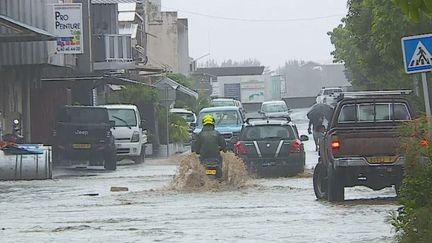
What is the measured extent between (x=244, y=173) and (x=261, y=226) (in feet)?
28.3

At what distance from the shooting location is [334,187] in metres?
19.3

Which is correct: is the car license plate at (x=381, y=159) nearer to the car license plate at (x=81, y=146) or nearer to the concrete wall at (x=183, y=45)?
the car license plate at (x=81, y=146)

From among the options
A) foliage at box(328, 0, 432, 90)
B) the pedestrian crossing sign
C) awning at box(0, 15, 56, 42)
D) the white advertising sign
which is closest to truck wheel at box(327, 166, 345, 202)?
foliage at box(328, 0, 432, 90)

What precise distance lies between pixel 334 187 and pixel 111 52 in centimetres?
3160

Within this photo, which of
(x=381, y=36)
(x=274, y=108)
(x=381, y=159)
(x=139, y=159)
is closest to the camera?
(x=381, y=159)

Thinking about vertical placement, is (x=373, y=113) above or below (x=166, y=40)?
below

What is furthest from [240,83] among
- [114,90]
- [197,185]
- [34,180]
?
[197,185]

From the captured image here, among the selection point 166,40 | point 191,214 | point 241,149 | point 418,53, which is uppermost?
point 166,40

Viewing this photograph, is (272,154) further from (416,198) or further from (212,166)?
(416,198)

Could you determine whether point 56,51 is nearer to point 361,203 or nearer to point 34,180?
point 34,180

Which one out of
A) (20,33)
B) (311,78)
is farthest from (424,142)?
(311,78)

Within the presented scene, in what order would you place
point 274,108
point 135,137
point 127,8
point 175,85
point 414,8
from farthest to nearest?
point 127,8 → point 274,108 → point 175,85 → point 135,137 → point 414,8

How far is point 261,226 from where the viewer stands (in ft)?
51.9

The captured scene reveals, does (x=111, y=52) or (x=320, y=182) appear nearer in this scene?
(x=320, y=182)
